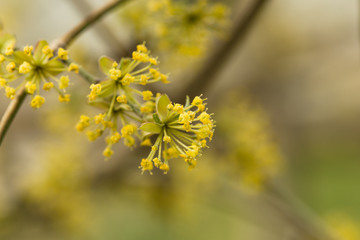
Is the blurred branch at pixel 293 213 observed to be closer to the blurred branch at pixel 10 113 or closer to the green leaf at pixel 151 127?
the green leaf at pixel 151 127

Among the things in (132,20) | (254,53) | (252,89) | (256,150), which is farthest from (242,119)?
(254,53)

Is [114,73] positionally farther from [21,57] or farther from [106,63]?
[21,57]

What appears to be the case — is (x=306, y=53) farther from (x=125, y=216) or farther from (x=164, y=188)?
(x=125, y=216)

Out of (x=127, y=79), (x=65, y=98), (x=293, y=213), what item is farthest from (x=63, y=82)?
(x=293, y=213)

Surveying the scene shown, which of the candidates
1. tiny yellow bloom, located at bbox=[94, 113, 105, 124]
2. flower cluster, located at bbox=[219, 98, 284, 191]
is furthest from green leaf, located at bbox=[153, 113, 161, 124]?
flower cluster, located at bbox=[219, 98, 284, 191]

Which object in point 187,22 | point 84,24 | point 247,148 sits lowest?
point 84,24

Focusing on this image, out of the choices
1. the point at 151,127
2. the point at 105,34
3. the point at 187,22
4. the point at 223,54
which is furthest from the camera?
the point at 105,34

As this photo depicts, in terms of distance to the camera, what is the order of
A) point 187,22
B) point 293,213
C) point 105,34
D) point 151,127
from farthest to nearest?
point 293,213, point 105,34, point 187,22, point 151,127

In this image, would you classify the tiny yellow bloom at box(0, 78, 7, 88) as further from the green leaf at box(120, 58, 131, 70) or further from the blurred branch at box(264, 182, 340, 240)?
the blurred branch at box(264, 182, 340, 240)
